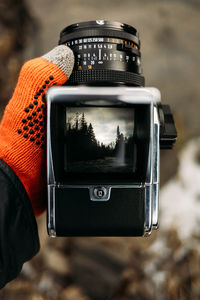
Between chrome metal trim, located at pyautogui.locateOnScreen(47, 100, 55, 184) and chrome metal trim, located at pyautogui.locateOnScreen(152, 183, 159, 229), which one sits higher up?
chrome metal trim, located at pyautogui.locateOnScreen(47, 100, 55, 184)

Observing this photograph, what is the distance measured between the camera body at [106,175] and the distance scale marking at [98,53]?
0.07 meters

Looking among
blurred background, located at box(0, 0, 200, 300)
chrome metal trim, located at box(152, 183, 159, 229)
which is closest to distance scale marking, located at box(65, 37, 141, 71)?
chrome metal trim, located at box(152, 183, 159, 229)

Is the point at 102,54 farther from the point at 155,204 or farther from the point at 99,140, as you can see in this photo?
Answer: the point at 155,204

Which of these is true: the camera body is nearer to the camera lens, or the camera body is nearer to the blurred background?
the camera lens

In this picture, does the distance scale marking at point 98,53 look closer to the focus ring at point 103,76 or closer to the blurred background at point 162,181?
the focus ring at point 103,76

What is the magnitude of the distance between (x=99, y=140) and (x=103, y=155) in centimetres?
2

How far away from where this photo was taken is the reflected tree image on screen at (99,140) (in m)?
0.45

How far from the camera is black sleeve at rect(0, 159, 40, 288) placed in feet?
1.60

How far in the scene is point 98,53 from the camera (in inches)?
18.2

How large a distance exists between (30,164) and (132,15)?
50.8 inches

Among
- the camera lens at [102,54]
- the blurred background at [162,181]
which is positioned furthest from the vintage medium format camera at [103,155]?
the blurred background at [162,181]

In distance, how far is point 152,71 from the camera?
1.62 m

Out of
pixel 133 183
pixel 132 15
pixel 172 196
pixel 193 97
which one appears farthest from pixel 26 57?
pixel 133 183

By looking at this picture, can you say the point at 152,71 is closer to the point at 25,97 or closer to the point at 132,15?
the point at 132,15
